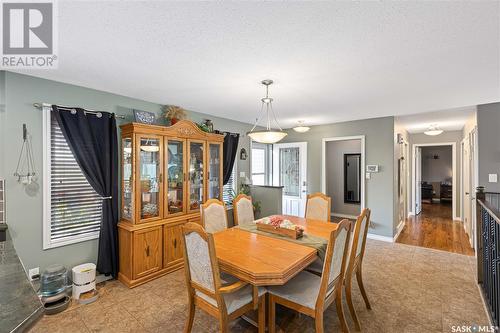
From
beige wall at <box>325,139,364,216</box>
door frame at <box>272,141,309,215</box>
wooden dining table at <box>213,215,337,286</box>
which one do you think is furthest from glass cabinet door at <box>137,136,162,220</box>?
beige wall at <box>325,139,364,216</box>

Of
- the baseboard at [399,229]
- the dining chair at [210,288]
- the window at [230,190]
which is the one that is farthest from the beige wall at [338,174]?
the dining chair at [210,288]

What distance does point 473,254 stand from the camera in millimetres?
3883

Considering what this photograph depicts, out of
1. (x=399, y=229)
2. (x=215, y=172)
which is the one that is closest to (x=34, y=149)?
(x=215, y=172)

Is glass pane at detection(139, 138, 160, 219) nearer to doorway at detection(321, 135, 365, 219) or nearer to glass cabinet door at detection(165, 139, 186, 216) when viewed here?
glass cabinet door at detection(165, 139, 186, 216)

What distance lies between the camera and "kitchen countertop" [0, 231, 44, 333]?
92cm

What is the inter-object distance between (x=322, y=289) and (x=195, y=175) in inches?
105

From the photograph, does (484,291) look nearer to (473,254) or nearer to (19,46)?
(473,254)

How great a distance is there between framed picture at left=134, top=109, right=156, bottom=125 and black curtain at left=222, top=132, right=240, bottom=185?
5.21ft

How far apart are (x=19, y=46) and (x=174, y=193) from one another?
2240 millimetres

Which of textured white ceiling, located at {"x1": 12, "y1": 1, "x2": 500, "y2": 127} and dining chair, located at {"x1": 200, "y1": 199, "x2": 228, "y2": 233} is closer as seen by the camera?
textured white ceiling, located at {"x1": 12, "y1": 1, "x2": 500, "y2": 127}

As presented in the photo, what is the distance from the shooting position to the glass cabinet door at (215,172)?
13.4ft

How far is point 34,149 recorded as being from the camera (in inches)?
99.8

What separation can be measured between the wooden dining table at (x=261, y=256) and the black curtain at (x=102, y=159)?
1511mm

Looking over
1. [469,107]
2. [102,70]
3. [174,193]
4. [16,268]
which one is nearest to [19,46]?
[102,70]
